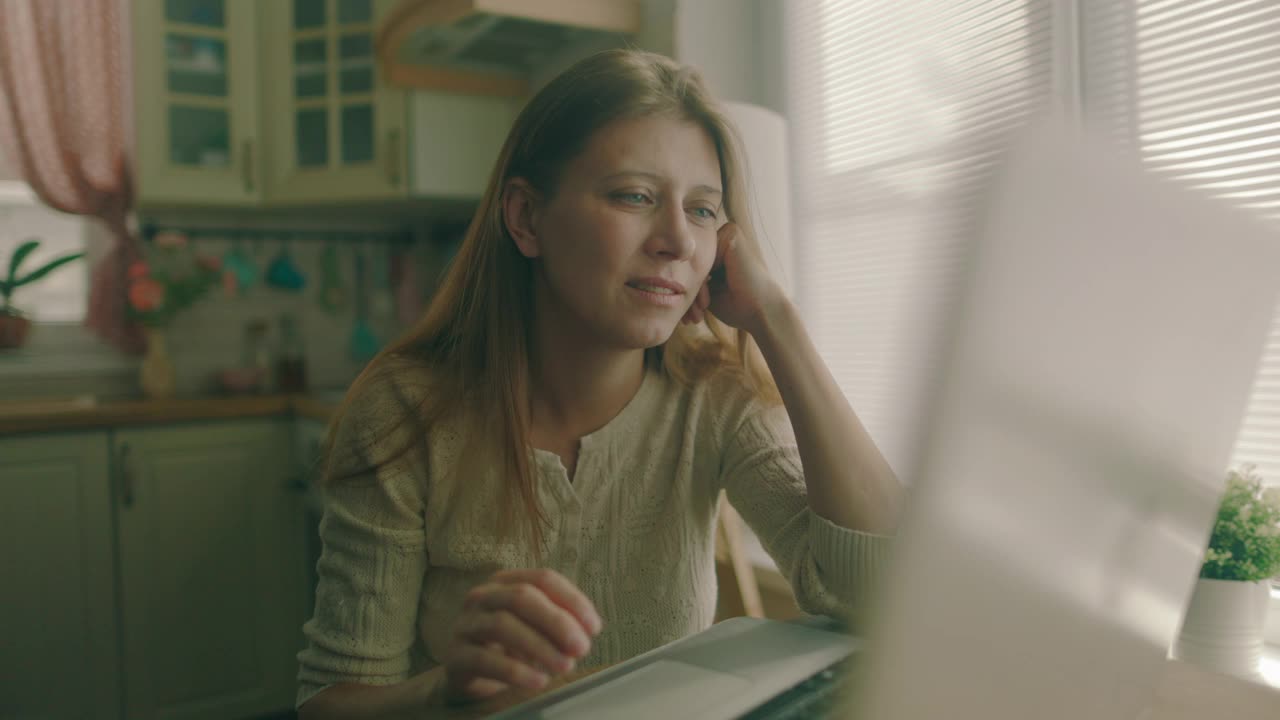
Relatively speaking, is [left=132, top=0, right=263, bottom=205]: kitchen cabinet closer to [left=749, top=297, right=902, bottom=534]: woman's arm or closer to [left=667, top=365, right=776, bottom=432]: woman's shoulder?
[left=667, top=365, right=776, bottom=432]: woman's shoulder

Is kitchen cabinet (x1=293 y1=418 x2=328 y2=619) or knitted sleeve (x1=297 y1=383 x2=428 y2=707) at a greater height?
knitted sleeve (x1=297 y1=383 x2=428 y2=707)

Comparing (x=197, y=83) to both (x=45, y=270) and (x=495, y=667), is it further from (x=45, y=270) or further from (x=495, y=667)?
(x=495, y=667)

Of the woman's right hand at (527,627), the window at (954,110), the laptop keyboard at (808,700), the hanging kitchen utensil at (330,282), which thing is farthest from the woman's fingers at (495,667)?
the hanging kitchen utensil at (330,282)

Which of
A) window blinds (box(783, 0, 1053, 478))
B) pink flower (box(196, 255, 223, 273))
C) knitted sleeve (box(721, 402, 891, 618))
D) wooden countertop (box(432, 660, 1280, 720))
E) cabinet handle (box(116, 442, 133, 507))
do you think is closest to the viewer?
wooden countertop (box(432, 660, 1280, 720))

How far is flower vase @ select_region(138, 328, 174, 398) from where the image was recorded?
2.77 metres

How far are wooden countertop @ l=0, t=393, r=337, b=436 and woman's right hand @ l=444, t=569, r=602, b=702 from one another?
1.82m

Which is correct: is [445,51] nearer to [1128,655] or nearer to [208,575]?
[208,575]

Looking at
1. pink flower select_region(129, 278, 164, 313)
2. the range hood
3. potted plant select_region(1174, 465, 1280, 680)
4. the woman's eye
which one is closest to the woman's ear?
the woman's eye

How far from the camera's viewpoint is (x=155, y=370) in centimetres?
278

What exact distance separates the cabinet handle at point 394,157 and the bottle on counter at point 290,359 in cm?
74

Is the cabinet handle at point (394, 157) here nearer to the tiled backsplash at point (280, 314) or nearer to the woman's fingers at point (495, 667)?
the tiled backsplash at point (280, 314)

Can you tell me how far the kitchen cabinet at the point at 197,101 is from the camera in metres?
2.65

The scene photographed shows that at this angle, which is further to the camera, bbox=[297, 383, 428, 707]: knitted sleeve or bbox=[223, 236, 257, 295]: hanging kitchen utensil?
bbox=[223, 236, 257, 295]: hanging kitchen utensil

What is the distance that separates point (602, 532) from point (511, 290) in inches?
10.5
